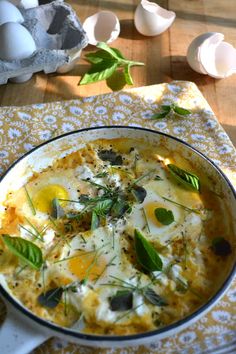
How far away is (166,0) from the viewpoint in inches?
72.8

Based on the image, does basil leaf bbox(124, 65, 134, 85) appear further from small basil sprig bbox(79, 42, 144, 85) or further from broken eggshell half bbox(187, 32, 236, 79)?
broken eggshell half bbox(187, 32, 236, 79)

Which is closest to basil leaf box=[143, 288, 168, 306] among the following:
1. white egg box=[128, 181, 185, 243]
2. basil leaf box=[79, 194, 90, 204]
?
white egg box=[128, 181, 185, 243]

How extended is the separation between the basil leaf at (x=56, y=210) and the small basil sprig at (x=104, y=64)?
548 mm

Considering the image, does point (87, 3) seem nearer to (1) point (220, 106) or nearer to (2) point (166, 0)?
(2) point (166, 0)

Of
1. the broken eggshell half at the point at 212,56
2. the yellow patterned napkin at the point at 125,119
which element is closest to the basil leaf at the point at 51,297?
the yellow patterned napkin at the point at 125,119

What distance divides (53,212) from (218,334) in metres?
0.40

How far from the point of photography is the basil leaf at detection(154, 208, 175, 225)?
0.97m

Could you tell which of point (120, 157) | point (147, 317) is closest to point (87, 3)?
point (120, 157)

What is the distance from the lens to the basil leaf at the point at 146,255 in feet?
2.92

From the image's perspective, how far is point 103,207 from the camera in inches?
39.5

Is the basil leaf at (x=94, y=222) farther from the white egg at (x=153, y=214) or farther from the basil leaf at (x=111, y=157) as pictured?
the basil leaf at (x=111, y=157)

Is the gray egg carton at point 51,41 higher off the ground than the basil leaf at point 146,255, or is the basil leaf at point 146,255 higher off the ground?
the gray egg carton at point 51,41

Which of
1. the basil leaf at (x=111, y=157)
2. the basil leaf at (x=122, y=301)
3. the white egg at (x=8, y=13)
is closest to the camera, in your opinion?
the basil leaf at (x=122, y=301)

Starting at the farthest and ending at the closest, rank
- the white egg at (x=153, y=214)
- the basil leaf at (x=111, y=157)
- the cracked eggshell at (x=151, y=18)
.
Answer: the cracked eggshell at (x=151, y=18), the basil leaf at (x=111, y=157), the white egg at (x=153, y=214)
